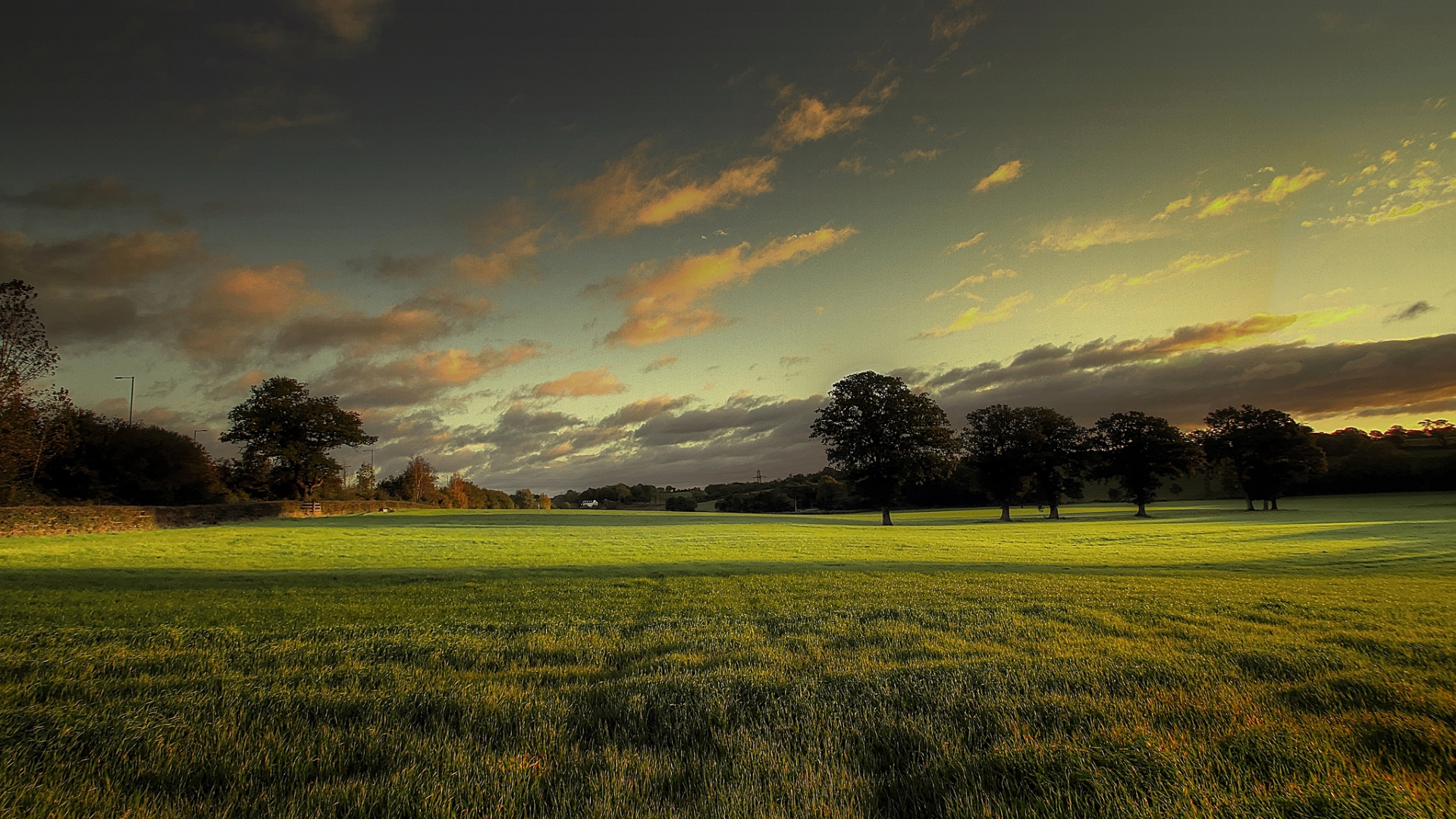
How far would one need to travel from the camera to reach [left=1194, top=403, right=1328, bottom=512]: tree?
77312mm

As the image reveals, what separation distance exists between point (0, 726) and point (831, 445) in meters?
60.9

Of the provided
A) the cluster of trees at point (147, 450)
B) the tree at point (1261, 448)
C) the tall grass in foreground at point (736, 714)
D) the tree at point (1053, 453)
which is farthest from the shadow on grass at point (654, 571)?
the tree at point (1261, 448)

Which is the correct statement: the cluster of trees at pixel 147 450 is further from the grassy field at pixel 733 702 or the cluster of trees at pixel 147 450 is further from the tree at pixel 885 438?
the tree at pixel 885 438

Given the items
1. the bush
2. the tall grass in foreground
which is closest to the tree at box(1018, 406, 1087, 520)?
the bush

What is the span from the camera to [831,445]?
207 feet

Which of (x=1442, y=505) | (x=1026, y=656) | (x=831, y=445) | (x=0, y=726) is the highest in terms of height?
(x=831, y=445)

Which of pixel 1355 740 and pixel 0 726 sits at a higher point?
pixel 0 726

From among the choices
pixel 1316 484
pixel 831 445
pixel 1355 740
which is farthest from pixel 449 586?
pixel 1316 484

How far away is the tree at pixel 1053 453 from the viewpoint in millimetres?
74688

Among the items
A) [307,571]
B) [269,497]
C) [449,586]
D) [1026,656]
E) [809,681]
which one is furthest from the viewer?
[269,497]

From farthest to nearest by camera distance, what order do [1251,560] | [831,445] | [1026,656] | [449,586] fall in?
[831,445] → [1251,560] → [449,586] → [1026,656]

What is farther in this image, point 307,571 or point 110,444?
point 110,444

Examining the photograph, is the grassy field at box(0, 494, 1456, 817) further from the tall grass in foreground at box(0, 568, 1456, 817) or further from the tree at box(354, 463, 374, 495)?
the tree at box(354, 463, 374, 495)

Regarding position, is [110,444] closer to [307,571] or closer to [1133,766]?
[307,571]
